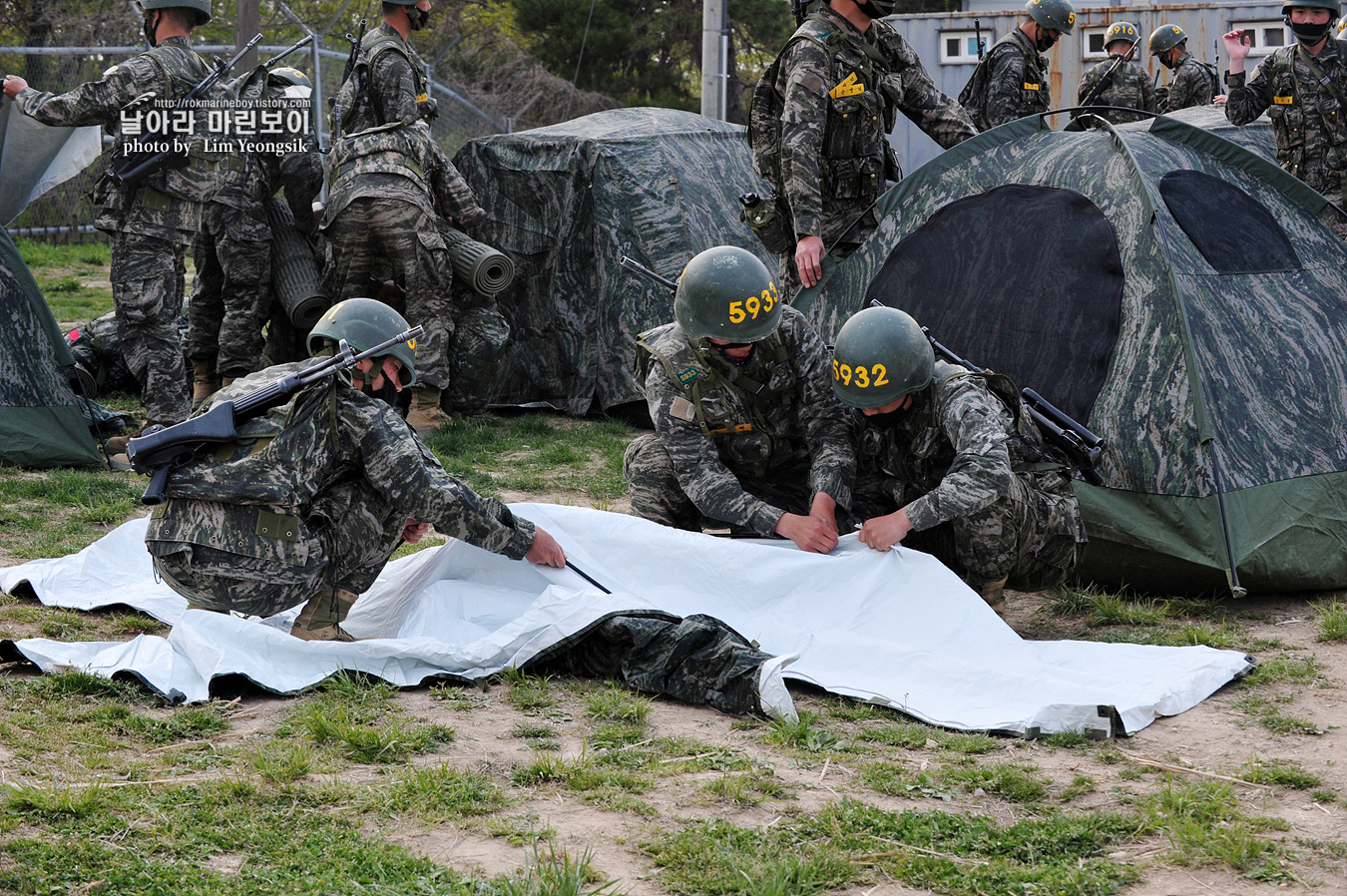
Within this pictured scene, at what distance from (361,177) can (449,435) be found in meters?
1.52

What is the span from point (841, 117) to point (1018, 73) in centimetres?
257

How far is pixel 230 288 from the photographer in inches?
305

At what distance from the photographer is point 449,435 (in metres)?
7.61

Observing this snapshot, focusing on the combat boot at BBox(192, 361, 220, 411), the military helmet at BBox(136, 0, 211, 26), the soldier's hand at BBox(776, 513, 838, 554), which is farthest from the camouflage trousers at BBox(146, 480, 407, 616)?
the combat boot at BBox(192, 361, 220, 411)

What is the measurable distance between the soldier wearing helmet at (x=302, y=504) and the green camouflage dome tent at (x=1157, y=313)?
2.16m

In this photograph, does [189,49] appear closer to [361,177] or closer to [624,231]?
[361,177]

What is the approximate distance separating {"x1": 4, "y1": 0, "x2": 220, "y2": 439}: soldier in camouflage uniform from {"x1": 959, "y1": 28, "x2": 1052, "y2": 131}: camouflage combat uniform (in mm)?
4411

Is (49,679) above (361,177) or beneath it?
beneath

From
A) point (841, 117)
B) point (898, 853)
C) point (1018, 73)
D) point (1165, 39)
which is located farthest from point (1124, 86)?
point (898, 853)

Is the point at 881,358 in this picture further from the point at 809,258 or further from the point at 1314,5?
the point at 1314,5

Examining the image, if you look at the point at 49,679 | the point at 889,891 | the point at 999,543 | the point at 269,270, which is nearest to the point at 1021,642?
the point at 999,543

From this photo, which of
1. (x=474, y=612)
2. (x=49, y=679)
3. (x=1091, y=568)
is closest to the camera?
(x=49, y=679)

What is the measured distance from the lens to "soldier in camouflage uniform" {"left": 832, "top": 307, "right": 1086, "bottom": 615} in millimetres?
4270

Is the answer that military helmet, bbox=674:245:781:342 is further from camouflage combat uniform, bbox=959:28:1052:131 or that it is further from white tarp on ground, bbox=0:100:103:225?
white tarp on ground, bbox=0:100:103:225
